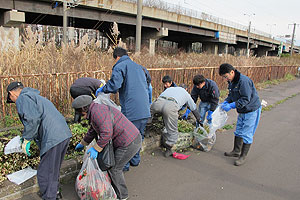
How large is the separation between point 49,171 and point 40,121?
1.92ft

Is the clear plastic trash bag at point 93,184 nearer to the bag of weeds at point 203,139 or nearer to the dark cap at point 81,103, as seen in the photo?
the dark cap at point 81,103

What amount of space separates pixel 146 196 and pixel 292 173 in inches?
97.5

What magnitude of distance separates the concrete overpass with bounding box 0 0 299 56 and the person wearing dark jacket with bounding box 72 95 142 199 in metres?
9.01

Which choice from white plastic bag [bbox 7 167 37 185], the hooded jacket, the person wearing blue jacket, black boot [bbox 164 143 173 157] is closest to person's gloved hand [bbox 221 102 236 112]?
black boot [bbox 164 143 173 157]

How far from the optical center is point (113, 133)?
2.81 metres

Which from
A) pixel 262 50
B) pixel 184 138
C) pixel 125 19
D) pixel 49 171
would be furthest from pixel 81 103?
pixel 262 50

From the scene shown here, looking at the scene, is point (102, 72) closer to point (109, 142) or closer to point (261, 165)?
point (109, 142)

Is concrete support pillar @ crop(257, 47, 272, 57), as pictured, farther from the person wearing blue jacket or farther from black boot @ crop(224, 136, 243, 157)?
the person wearing blue jacket

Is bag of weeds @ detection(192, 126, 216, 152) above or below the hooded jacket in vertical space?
below

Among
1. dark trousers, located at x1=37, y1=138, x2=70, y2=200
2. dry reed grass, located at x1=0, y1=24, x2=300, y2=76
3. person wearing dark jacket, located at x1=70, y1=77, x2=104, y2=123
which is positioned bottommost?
dark trousers, located at x1=37, y1=138, x2=70, y2=200

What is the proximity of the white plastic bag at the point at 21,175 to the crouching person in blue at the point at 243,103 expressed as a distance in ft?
10.5

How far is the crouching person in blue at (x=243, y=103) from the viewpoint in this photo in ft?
13.3

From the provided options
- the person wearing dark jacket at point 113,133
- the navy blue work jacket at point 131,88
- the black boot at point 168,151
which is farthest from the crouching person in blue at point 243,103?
the person wearing dark jacket at point 113,133

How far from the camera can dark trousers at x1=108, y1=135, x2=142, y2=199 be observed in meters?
2.90
